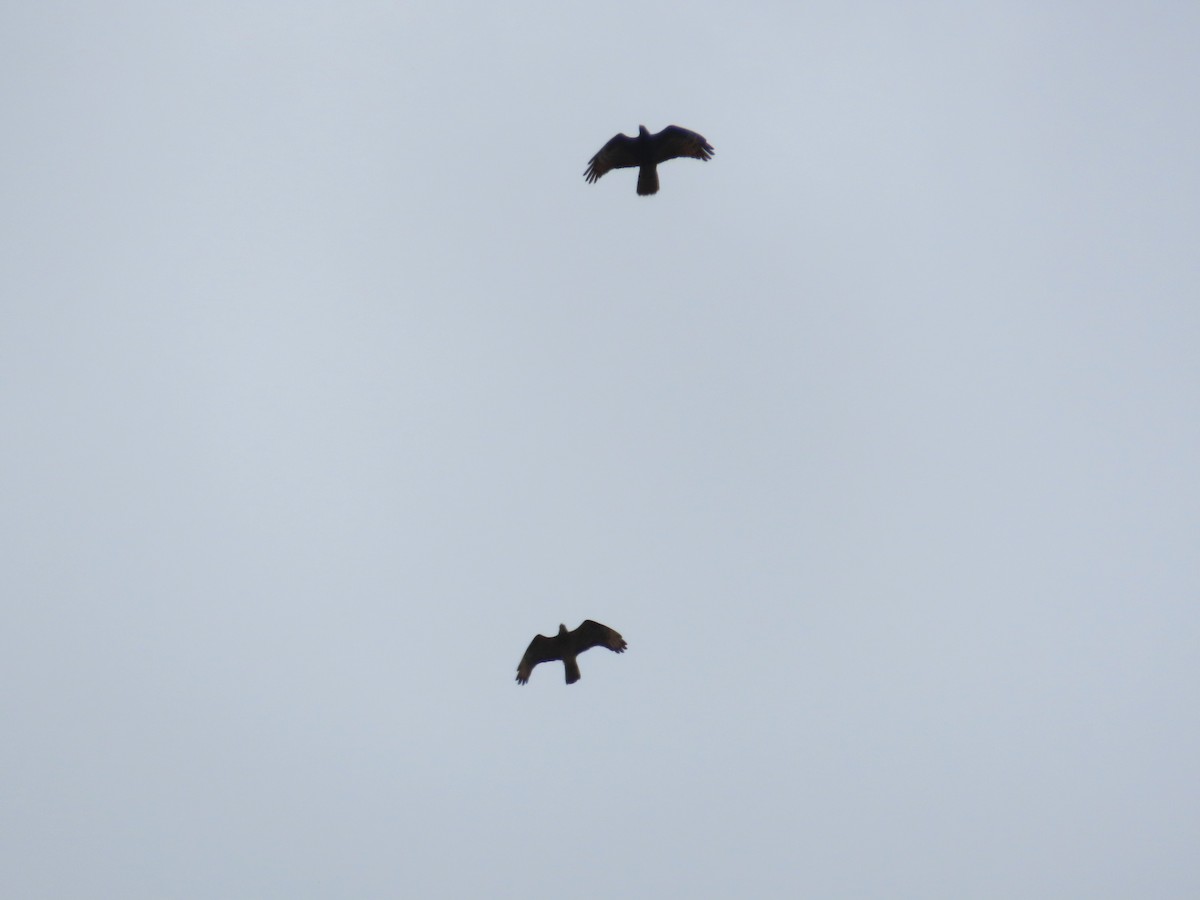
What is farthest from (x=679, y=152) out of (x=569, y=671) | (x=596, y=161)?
(x=569, y=671)

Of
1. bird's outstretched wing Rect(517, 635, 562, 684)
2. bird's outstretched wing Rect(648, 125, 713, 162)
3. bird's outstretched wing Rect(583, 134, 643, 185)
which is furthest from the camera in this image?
bird's outstretched wing Rect(517, 635, 562, 684)

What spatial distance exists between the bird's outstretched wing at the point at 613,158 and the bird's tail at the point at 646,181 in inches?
11.3

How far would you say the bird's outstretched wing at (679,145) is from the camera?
1900cm

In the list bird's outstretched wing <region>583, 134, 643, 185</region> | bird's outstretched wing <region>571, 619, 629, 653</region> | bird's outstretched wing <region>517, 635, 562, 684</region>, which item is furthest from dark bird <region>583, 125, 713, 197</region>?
bird's outstretched wing <region>517, 635, 562, 684</region>

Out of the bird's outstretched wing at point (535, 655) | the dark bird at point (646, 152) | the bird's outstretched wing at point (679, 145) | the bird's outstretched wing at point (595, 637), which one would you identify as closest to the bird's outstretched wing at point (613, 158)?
the dark bird at point (646, 152)

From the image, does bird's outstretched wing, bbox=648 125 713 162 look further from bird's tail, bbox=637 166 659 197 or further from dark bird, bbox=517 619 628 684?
dark bird, bbox=517 619 628 684

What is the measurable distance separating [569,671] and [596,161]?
362 inches

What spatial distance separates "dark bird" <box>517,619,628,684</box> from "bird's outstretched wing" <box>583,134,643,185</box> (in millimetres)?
8075

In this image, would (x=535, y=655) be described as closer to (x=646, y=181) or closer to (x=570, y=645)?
(x=570, y=645)

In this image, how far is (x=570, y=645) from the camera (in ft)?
64.0

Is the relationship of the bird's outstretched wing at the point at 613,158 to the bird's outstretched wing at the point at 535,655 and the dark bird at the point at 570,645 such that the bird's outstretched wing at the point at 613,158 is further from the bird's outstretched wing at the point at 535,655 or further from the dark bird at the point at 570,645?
the bird's outstretched wing at the point at 535,655

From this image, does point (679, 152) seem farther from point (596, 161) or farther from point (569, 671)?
point (569, 671)

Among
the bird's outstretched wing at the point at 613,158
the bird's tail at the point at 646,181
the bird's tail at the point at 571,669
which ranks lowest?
the bird's tail at the point at 571,669

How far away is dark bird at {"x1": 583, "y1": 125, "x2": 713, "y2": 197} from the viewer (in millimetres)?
19062
